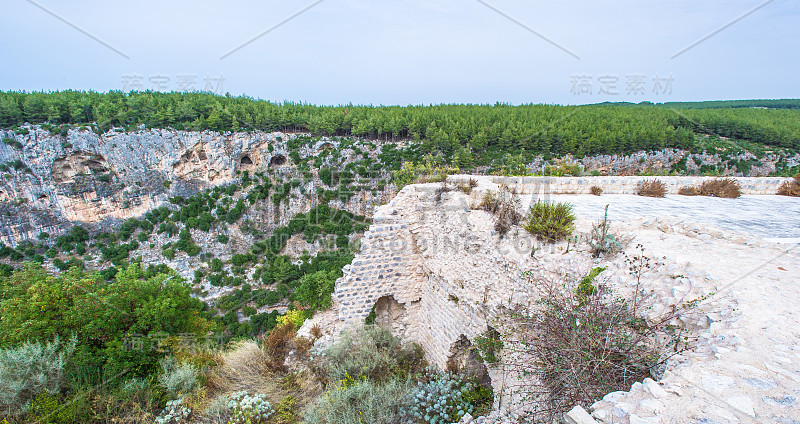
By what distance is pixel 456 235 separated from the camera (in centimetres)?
577

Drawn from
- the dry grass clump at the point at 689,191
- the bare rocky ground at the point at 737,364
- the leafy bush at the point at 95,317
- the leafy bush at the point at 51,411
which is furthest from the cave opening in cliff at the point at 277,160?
the bare rocky ground at the point at 737,364

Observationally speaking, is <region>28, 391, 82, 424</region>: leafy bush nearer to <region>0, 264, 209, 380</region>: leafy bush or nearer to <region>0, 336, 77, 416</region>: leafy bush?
<region>0, 336, 77, 416</region>: leafy bush

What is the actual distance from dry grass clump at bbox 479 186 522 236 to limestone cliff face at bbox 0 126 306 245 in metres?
34.8

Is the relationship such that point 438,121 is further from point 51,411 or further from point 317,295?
point 51,411

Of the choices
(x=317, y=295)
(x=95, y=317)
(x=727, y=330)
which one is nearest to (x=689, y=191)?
(x=727, y=330)

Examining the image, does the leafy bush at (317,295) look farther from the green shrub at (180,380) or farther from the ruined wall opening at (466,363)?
the ruined wall opening at (466,363)

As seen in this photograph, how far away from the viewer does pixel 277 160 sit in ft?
128

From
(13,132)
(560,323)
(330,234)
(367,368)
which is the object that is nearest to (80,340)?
(367,368)

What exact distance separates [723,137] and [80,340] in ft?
137

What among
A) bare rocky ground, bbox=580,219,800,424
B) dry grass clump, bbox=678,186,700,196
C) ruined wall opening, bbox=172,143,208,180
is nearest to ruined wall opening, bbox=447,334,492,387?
bare rocky ground, bbox=580,219,800,424

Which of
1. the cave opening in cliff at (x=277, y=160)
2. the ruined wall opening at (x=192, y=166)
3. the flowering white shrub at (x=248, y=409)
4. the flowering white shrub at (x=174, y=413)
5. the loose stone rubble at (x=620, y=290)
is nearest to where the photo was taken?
the loose stone rubble at (x=620, y=290)

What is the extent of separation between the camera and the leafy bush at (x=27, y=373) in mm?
5137

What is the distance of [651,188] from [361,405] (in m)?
7.37

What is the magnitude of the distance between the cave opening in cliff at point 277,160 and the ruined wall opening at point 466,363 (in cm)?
3637
